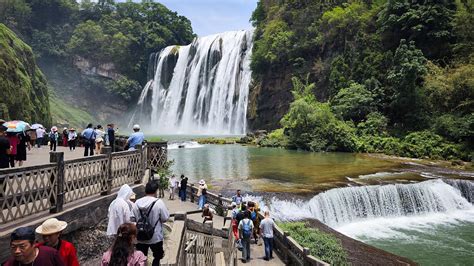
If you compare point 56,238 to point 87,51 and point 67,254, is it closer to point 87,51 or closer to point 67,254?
point 67,254

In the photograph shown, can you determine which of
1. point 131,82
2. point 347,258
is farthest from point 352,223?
point 131,82

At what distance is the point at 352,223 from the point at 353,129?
2159cm

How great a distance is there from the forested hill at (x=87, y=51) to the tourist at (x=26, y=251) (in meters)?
74.1

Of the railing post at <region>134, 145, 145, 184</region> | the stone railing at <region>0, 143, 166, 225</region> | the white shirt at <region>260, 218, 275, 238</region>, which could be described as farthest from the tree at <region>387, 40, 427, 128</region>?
the stone railing at <region>0, 143, 166, 225</region>

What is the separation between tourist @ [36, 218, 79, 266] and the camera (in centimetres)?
363

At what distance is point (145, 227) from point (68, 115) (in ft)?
208

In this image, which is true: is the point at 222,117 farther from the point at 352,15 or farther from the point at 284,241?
the point at 284,241

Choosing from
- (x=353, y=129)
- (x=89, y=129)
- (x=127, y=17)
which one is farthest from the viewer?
(x=127, y=17)

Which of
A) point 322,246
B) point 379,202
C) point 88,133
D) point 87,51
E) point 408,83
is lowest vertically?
point 322,246

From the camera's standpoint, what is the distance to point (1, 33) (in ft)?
100

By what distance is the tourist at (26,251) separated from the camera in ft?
10.1

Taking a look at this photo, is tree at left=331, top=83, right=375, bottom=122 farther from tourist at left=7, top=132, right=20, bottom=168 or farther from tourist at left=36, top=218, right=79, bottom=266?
tourist at left=36, top=218, right=79, bottom=266

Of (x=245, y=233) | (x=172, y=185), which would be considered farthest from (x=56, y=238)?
(x=172, y=185)

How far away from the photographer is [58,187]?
631 centimetres
